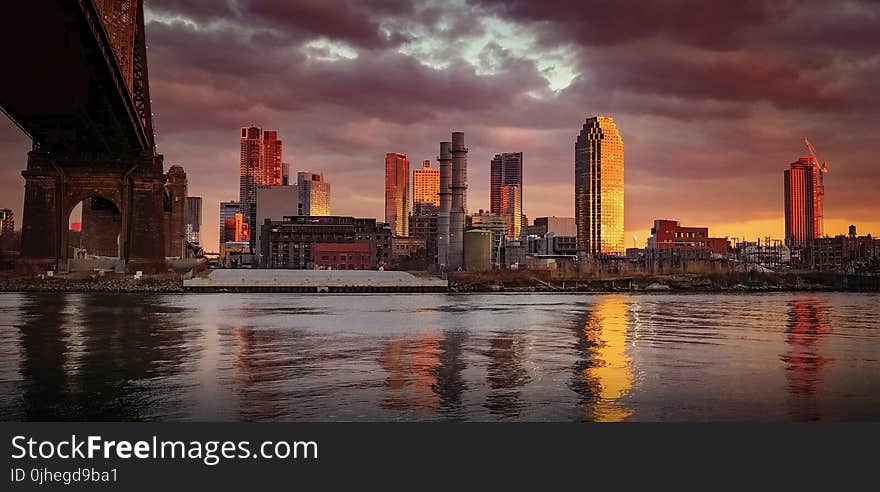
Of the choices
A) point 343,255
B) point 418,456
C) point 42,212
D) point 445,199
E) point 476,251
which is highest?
point 445,199

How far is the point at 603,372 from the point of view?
18500mm

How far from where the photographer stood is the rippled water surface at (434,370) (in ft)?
44.5

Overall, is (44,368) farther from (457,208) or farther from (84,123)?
(457,208)

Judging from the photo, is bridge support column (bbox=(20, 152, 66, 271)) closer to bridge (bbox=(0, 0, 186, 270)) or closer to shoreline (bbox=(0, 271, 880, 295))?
bridge (bbox=(0, 0, 186, 270))

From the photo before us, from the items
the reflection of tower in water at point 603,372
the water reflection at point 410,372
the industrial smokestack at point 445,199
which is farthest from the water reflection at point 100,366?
the industrial smokestack at point 445,199

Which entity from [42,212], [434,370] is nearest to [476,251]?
[42,212]

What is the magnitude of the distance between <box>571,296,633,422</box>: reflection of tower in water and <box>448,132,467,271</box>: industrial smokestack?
90.5m

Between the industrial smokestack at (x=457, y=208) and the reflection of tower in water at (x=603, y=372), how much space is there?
9048 centimetres

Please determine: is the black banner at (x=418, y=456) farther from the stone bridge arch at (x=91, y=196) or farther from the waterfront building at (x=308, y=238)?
the waterfront building at (x=308, y=238)

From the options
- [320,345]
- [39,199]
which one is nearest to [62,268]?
[39,199]

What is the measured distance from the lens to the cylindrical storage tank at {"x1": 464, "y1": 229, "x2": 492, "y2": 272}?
123m

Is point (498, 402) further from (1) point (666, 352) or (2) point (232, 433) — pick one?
(1) point (666, 352)

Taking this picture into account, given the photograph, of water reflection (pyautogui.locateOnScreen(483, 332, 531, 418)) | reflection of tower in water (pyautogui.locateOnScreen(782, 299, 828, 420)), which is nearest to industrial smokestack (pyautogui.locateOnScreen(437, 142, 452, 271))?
reflection of tower in water (pyautogui.locateOnScreen(782, 299, 828, 420))

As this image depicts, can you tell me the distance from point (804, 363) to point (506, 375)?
8926mm
